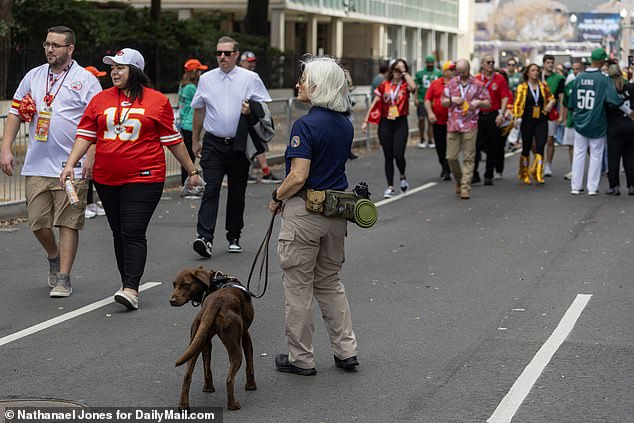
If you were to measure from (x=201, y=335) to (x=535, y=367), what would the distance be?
2245 millimetres

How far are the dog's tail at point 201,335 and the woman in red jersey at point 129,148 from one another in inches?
106

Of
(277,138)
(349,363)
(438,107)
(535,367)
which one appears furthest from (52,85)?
(277,138)

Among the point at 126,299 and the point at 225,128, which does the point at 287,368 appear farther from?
the point at 225,128

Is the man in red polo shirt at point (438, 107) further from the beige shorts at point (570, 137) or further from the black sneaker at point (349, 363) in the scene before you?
the black sneaker at point (349, 363)

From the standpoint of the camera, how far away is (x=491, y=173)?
18.3 meters

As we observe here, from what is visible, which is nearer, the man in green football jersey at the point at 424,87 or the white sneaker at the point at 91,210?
the white sneaker at the point at 91,210

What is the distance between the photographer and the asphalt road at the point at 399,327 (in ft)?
21.0

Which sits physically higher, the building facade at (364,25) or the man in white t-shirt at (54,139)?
the building facade at (364,25)

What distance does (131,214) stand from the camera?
338 inches

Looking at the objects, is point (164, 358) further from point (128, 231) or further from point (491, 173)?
point (491, 173)

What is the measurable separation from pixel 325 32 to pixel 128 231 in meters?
58.4

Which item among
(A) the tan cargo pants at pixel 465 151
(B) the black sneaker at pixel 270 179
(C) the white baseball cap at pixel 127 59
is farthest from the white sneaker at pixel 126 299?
(B) the black sneaker at pixel 270 179

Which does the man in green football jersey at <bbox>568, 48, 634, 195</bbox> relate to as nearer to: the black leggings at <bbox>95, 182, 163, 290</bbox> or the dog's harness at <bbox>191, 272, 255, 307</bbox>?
the black leggings at <bbox>95, 182, 163, 290</bbox>

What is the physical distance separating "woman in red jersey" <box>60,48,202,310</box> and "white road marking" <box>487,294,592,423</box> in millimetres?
2939
